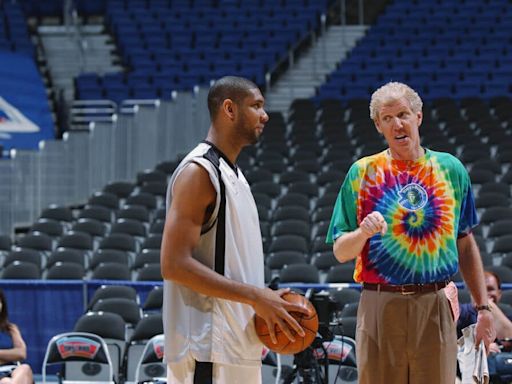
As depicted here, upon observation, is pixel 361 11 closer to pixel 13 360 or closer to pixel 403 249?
pixel 13 360

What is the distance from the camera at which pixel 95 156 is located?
597 inches

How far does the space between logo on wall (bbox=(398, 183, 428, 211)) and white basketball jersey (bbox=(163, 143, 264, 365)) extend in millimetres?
870

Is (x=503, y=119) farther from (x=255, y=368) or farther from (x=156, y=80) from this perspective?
(x=255, y=368)

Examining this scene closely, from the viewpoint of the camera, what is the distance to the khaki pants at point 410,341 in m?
4.18

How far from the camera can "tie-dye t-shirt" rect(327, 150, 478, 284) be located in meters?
4.21

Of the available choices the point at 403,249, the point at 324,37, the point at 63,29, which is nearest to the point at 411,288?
the point at 403,249

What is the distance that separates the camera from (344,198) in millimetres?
4344

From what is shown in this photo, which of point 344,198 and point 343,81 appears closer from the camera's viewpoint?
point 344,198

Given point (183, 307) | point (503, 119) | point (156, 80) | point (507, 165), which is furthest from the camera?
point (156, 80)

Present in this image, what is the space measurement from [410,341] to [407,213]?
50cm

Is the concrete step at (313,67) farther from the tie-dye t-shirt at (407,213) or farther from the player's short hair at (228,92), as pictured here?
the player's short hair at (228,92)

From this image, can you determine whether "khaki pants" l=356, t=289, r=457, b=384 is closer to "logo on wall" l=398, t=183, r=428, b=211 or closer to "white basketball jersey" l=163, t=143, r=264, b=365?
"logo on wall" l=398, t=183, r=428, b=211

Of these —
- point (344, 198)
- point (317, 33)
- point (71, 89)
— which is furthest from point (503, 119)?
point (344, 198)

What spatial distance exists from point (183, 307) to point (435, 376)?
1.15m
